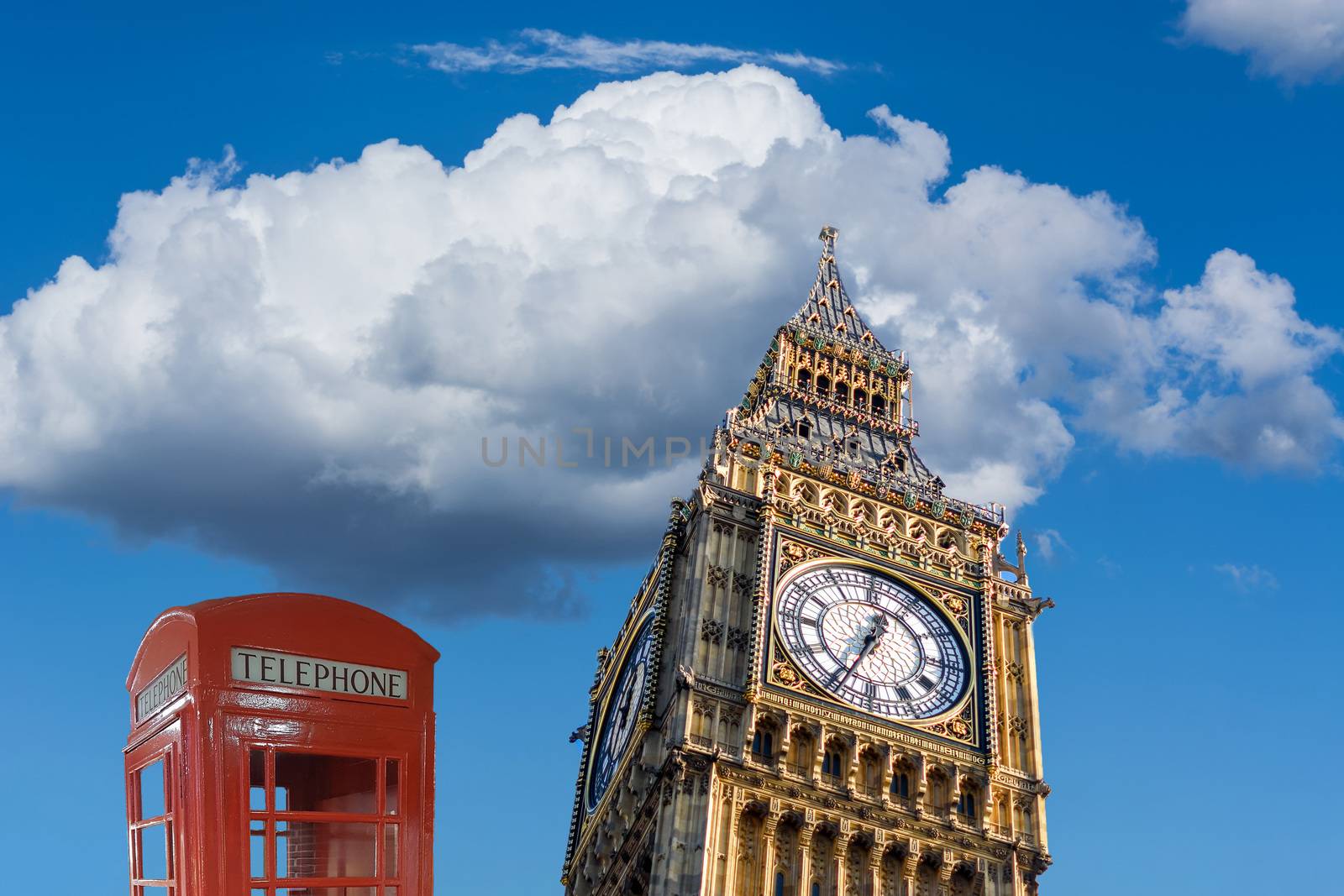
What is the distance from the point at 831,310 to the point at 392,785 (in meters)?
83.2

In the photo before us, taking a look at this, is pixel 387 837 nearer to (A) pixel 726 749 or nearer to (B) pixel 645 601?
(A) pixel 726 749

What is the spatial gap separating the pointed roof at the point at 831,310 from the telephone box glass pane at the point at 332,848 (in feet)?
261

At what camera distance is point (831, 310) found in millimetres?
97188

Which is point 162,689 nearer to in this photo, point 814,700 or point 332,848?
point 332,848

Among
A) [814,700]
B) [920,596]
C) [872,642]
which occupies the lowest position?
[814,700]

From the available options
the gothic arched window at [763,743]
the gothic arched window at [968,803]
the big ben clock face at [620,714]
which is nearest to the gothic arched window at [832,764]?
the gothic arched window at [763,743]

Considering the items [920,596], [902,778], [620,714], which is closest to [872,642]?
[920,596]

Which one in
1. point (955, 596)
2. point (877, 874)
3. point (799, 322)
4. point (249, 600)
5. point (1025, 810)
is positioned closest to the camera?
point (249, 600)

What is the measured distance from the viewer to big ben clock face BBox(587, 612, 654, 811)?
236 ft

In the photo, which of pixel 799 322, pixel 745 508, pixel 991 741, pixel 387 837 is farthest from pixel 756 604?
pixel 387 837

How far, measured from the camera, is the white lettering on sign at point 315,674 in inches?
581

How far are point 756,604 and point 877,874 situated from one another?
1187 cm

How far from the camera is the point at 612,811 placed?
227ft

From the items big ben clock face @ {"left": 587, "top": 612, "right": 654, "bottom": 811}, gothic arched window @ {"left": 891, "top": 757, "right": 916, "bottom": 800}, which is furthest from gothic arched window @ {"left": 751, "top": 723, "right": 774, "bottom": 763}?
big ben clock face @ {"left": 587, "top": 612, "right": 654, "bottom": 811}
